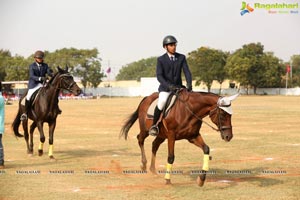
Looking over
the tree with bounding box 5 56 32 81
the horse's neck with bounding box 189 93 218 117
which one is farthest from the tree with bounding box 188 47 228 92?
the horse's neck with bounding box 189 93 218 117

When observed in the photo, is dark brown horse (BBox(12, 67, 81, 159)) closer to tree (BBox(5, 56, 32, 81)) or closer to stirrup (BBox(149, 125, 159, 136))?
stirrup (BBox(149, 125, 159, 136))

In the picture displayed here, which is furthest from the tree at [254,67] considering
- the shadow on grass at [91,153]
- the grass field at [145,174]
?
the shadow on grass at [91,153]

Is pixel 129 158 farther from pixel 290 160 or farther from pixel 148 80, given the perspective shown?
pixel 148 80

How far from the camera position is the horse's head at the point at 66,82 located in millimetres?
14016

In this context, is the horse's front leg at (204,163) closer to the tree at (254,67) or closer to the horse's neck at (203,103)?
the horse's neck at (203,103)

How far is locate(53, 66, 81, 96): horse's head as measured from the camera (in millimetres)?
14016

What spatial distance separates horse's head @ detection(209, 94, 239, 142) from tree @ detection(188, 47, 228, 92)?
9906cm

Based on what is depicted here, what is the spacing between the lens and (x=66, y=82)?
14133 mm

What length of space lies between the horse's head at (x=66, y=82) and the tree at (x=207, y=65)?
95.0 meters

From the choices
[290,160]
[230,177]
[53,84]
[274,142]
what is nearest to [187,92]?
[230,177]

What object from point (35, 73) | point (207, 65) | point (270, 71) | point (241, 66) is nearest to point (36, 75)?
point (35, 73)

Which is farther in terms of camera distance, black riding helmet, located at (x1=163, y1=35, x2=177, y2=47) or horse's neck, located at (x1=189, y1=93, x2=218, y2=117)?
black riding helmet, located at (x1=163, y1=35, x2=177, y2=47)

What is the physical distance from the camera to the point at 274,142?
1748cm

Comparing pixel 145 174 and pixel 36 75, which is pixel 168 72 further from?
pixel 36 75
